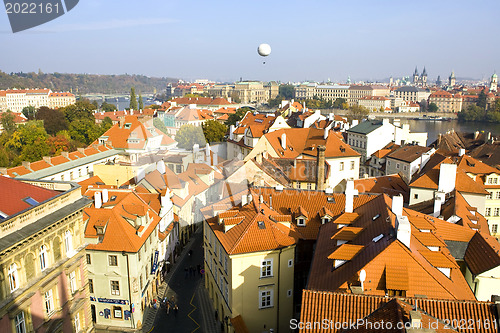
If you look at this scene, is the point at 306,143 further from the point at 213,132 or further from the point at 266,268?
the point at 266,268

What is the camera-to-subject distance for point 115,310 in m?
22.0

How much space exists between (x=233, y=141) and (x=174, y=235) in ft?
85.6

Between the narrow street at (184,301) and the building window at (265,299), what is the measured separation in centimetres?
371

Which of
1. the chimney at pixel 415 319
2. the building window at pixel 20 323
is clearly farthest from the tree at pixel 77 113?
the chimney at pixel 415 319

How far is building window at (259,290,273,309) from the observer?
772 inches

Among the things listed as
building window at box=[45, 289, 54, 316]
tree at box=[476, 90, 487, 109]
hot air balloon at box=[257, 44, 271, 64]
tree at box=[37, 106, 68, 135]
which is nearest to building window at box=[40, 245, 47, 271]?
building window at box=[45, 289, 54, 316]

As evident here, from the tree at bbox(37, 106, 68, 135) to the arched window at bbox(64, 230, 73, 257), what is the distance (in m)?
58.4

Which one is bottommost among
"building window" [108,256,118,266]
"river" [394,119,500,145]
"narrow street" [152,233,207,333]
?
"river" [394,119,500,145]

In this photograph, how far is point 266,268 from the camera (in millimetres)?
19375

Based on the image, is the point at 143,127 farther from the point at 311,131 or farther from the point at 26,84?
the point at 26,84

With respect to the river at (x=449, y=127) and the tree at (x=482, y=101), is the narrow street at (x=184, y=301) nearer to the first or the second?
the river at (x=449, y=127)

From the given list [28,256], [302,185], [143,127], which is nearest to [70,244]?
[28,256]

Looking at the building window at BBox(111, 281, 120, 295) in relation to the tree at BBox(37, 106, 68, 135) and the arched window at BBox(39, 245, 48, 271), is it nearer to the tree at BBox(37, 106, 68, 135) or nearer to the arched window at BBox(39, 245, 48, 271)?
the arched window at BBox(39, 245, 48, 271)

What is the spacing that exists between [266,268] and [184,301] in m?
7.05
